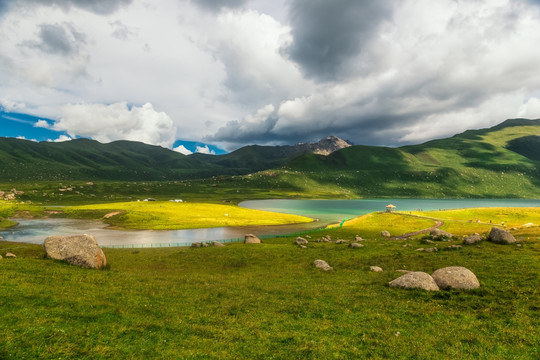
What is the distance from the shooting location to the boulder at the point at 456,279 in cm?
3131

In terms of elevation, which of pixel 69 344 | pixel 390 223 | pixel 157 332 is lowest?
pixel 390 223

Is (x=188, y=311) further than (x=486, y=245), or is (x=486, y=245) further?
(x=486, y=245)

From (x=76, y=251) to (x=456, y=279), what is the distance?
164ft

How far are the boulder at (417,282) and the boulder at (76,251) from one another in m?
41.0

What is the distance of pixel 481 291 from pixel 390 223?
93.4m

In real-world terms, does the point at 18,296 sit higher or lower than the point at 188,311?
higher

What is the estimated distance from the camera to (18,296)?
22969 mm

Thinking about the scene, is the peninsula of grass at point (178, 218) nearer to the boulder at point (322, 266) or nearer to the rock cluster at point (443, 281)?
the boulder at point (322, 266)

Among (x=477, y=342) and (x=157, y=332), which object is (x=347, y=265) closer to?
(x=477, y=342)

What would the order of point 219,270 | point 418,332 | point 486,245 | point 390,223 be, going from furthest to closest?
1. point 390,223
2. point 486,245
3. point 219,270
4. point 418,332

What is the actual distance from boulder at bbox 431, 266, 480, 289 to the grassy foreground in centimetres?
123

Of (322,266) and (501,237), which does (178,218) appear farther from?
(501,237)

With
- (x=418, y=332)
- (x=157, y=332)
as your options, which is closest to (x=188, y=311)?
(x=157, y=332)

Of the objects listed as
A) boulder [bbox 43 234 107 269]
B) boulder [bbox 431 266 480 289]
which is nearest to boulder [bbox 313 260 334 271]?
boulder [bbox 431 266 480 289]
